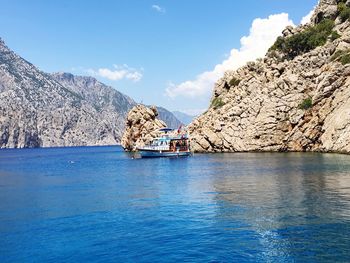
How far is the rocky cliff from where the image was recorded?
4545 inches

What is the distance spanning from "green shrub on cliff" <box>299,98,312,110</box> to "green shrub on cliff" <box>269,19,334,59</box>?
3115 cm

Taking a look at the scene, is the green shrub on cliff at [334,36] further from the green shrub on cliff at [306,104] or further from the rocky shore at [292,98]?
the green shrub on cliff at [306,104]

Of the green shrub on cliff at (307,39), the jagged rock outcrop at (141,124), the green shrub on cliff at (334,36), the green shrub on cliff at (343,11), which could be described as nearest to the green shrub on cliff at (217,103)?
the jagged rock outcrop at (141,124)

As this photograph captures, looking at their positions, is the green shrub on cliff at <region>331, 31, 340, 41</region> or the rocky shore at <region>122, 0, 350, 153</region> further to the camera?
the green shrub on cliff at <region>331, 31, 340, 41</region>

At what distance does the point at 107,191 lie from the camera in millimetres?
57594

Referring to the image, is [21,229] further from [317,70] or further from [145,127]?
[145,127]

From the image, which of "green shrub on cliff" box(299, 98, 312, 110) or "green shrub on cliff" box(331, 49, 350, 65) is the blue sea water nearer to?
"green shrub on cliff" box(299, 98, 312, 110)

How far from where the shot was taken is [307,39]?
501ft

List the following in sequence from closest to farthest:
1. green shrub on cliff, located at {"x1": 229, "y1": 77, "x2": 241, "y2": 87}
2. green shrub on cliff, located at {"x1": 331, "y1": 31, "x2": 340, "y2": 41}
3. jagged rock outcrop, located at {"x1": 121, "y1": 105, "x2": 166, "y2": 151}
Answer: green shrub on cliff, located at {"x1": 331, "y1": 31, "x2": 340, "y2": 41}, green shrub on cliff, located at {"x1": 229, "y1": 77, "x2": 241, "y2": 87}, jagged rock outcrop, located at {"x1": 121, "y1": 105, "x2": 166, "y2": 151}

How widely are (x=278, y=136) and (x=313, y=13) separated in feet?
229

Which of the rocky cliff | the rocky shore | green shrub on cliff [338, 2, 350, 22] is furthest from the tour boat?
green shrub on cliff [338, 2, 350, 22]

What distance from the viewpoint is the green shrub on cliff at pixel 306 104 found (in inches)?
4931

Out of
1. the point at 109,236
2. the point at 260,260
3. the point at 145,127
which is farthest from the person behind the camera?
the point at 145,127

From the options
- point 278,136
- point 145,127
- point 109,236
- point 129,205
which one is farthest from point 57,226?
point 145,127
